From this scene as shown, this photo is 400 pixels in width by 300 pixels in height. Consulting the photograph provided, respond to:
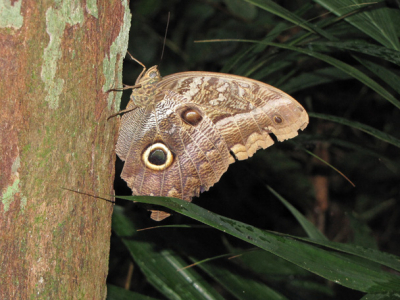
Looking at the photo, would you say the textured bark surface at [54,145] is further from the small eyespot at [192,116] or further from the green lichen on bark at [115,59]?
the small eyespot at [192,116]

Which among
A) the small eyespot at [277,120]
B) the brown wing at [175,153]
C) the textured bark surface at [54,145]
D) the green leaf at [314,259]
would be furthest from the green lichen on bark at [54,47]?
the small eyespot at [277,120]

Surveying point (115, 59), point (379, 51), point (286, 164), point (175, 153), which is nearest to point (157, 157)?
point (175, 153)

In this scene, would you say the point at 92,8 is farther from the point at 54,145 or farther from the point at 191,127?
the point at 191,127

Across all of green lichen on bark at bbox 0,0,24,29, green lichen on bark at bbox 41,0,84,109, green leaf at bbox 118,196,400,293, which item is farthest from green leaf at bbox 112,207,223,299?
green lichen on bark at bbox 0,0,24,29

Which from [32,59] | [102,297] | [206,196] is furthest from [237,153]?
[206,196]

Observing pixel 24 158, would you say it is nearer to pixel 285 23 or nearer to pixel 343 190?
A: pixel 285 23
